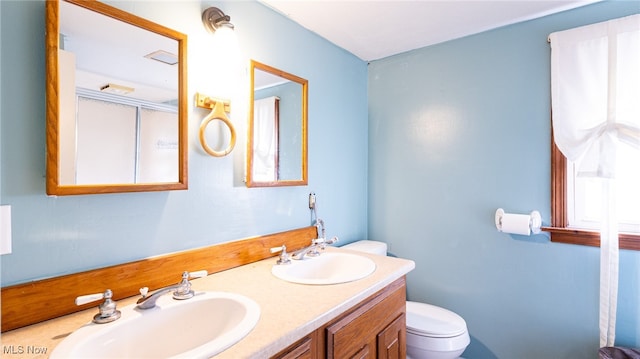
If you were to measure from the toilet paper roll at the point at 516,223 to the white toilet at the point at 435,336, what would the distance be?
23.3 inches

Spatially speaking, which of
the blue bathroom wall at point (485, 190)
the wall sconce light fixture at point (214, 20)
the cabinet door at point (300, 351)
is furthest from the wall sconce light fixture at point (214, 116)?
the blue bathroom wall at point (485, 190)

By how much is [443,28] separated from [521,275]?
1546 mm

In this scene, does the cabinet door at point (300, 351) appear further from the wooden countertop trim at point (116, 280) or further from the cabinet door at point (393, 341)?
the wooden countertop trim at point (116, 280)

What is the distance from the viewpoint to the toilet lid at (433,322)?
63.6 inches

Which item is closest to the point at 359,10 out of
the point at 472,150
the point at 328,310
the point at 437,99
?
the point at 437,99

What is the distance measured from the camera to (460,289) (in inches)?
78.5

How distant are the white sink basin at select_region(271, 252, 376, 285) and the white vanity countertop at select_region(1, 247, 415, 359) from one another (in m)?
0.06

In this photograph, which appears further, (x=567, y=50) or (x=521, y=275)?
(x=521, y=275)

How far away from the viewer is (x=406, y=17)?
5.64 feet

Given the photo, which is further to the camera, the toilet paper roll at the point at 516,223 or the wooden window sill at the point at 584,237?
the toilet paper roll at the point at 516,223

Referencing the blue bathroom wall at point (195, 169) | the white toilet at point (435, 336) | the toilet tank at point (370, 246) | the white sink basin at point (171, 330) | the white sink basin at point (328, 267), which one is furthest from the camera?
the toilet tank at point (370, 246)

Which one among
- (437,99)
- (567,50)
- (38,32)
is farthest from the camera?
(437,99)

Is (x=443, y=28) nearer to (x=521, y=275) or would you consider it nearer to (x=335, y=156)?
(x=335, y=156)

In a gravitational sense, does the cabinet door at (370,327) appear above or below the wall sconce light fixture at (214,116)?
below
